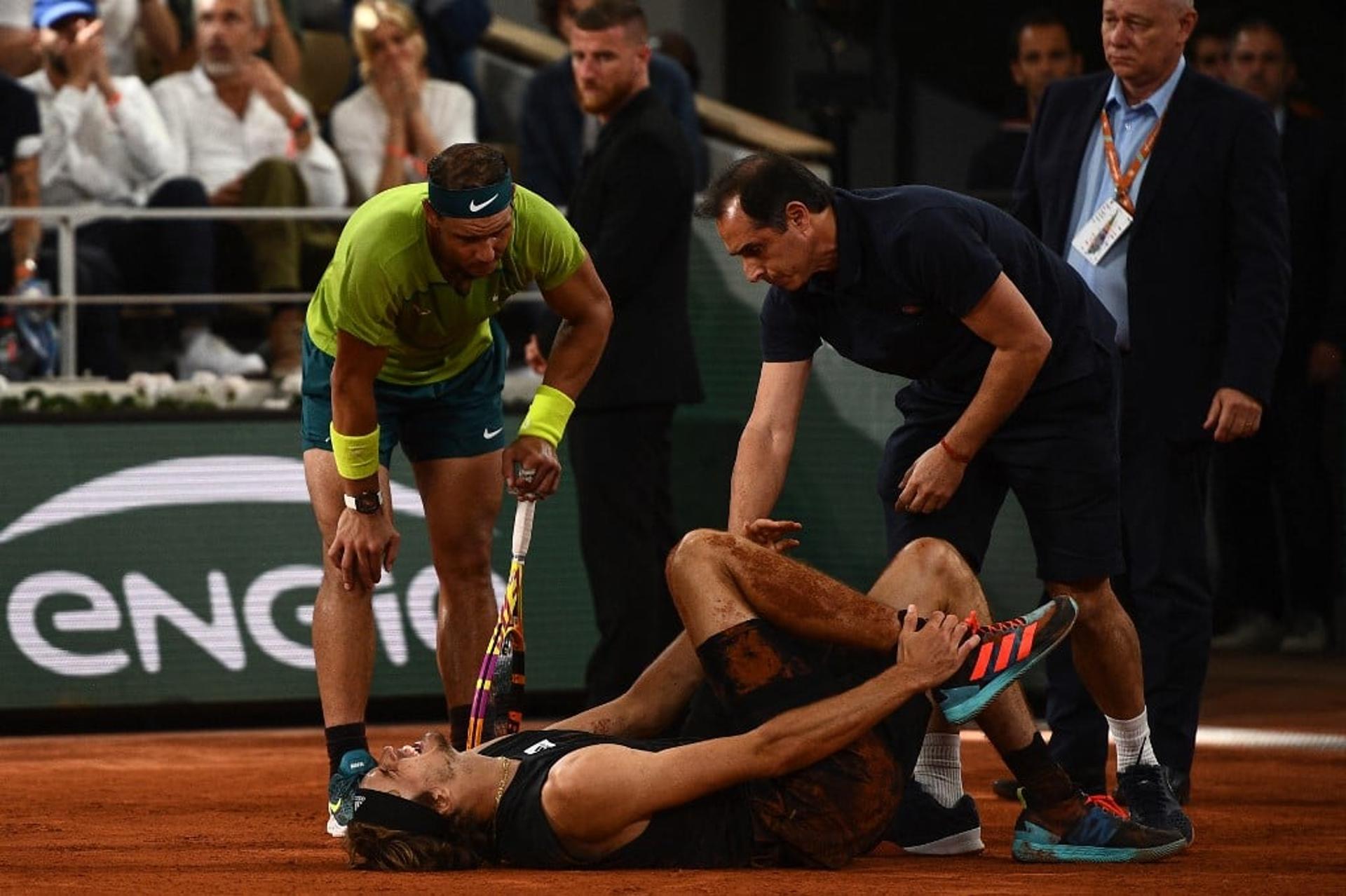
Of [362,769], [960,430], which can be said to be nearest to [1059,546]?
[960,430]

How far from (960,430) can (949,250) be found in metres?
0.51

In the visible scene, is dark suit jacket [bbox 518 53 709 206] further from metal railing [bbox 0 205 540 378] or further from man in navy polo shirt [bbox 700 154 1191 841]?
man in navy polo shirt [bbox 700 154 1191 841]

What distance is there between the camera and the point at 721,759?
5.36 meters

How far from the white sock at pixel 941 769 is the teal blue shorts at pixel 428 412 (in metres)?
1.72

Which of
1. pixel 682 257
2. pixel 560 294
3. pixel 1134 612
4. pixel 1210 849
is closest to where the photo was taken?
pixel 1210 849

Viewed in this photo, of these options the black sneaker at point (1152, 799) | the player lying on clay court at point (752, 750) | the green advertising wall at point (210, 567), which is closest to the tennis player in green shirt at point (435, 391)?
the player lying on clay court at point (752, 750)

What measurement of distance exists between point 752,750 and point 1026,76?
5.54 metres

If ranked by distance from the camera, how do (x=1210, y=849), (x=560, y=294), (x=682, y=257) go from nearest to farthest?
(x=1210, y=849) < (x=560, y=294) < (x=682, y=257)

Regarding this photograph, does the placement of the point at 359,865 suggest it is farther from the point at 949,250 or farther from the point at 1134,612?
the point at 1134,612

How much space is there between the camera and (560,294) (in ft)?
21.6

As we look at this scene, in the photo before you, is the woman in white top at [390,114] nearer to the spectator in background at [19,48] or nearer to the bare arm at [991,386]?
the spectator in background at [19,48]

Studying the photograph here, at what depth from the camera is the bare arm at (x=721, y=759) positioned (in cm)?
531

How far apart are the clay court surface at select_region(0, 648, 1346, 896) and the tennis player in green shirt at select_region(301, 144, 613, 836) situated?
0.52 meters

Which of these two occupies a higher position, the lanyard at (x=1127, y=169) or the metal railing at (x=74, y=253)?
the lanyard at (x=1127, y=169)
